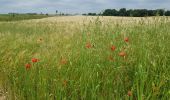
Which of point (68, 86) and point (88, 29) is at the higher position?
point (88, 29)

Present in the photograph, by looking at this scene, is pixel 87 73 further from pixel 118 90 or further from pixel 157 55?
pixel 157 55

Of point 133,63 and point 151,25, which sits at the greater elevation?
point 151,25

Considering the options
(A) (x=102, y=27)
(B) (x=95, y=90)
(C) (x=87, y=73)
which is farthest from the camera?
(A) (x=102, y=27)

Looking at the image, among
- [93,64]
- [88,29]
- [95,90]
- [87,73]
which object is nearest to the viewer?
[95,90]

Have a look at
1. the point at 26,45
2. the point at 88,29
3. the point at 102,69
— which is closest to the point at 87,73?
the point at 102,69

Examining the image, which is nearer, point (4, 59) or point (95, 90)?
point (95, 90)

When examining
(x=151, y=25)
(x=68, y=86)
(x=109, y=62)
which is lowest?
(x=68, y=86)

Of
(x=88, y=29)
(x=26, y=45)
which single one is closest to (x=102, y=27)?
(x=88, y=29)

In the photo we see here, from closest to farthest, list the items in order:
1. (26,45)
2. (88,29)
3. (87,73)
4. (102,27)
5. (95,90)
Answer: (95,90), (87,73), (88,29), (102,27), (26,45)

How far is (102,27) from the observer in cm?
500

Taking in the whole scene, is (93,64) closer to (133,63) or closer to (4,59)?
(133,63)

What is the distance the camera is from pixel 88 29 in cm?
467

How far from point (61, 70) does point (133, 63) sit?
781mm

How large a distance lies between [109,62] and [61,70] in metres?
0.54
